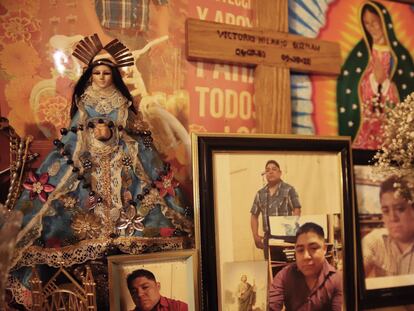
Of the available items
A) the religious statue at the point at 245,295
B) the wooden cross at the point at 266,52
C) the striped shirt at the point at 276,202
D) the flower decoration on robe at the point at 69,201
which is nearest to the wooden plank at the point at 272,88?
the wooden cross at the point at 266,52

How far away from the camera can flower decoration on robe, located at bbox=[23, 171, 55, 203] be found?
2.63ft

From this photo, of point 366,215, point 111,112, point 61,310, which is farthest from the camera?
point 366,215

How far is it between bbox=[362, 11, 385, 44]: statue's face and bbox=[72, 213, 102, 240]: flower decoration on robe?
0.91 metres

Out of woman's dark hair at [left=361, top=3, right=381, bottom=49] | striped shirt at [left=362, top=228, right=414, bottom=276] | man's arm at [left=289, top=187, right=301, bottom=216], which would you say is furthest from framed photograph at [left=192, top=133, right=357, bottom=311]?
woman's dark hair at [left=361, top=3, right=381, bottom=49]

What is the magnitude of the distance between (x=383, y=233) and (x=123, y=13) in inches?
33.7

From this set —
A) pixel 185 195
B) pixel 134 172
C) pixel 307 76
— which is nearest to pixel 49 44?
pixel 134 172

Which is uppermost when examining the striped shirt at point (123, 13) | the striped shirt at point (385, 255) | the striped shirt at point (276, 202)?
the striped shirt at point (123, 13)

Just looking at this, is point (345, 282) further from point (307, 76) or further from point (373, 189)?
point (307, 76)

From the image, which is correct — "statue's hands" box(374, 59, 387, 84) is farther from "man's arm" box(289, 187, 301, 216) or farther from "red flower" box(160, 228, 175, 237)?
"red flower" box(160, 228, 175, 237)

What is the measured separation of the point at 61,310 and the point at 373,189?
0.82m

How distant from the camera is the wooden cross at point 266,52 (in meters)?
1.01

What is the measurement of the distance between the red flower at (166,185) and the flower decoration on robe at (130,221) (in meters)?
0.07

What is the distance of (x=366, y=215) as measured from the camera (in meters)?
1.12

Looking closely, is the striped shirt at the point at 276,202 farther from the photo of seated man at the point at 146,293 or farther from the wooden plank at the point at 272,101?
the photo of seated man at the point at 146,293
